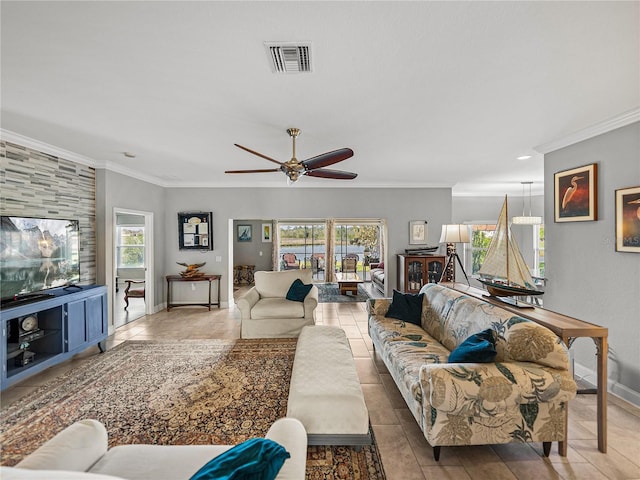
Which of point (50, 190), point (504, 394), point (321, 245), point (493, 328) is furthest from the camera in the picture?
point (321, 245)

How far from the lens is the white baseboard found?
2619mm

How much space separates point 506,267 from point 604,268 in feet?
3.90

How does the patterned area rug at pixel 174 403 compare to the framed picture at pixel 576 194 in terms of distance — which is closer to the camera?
the patterned area rug at pixel 174 403

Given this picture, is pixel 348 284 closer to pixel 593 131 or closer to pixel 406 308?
pixel 406 308

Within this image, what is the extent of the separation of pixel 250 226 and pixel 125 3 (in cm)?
840

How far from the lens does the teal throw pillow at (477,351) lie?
1930mm

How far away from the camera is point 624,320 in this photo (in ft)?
9.07

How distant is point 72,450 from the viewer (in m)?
1.20

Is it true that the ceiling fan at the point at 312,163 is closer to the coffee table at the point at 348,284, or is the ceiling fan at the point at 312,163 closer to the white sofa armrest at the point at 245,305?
the white sofa armrest at the point at 245,305

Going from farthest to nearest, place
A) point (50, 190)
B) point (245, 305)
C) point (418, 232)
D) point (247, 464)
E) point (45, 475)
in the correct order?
point (418, 232), point (245, 305), point (50, 190), point (247, 464), point (45, 475)

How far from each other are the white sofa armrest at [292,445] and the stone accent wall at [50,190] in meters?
3.72

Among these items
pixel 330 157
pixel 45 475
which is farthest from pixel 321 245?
pixel 45 475

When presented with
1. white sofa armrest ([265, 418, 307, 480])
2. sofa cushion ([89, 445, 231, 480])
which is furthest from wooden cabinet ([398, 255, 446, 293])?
sofa cushion ([89, 445, 231, 480])

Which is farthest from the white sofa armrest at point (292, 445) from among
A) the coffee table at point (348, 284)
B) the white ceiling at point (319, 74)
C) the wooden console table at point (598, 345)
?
the coffee table at point (348, 284)
